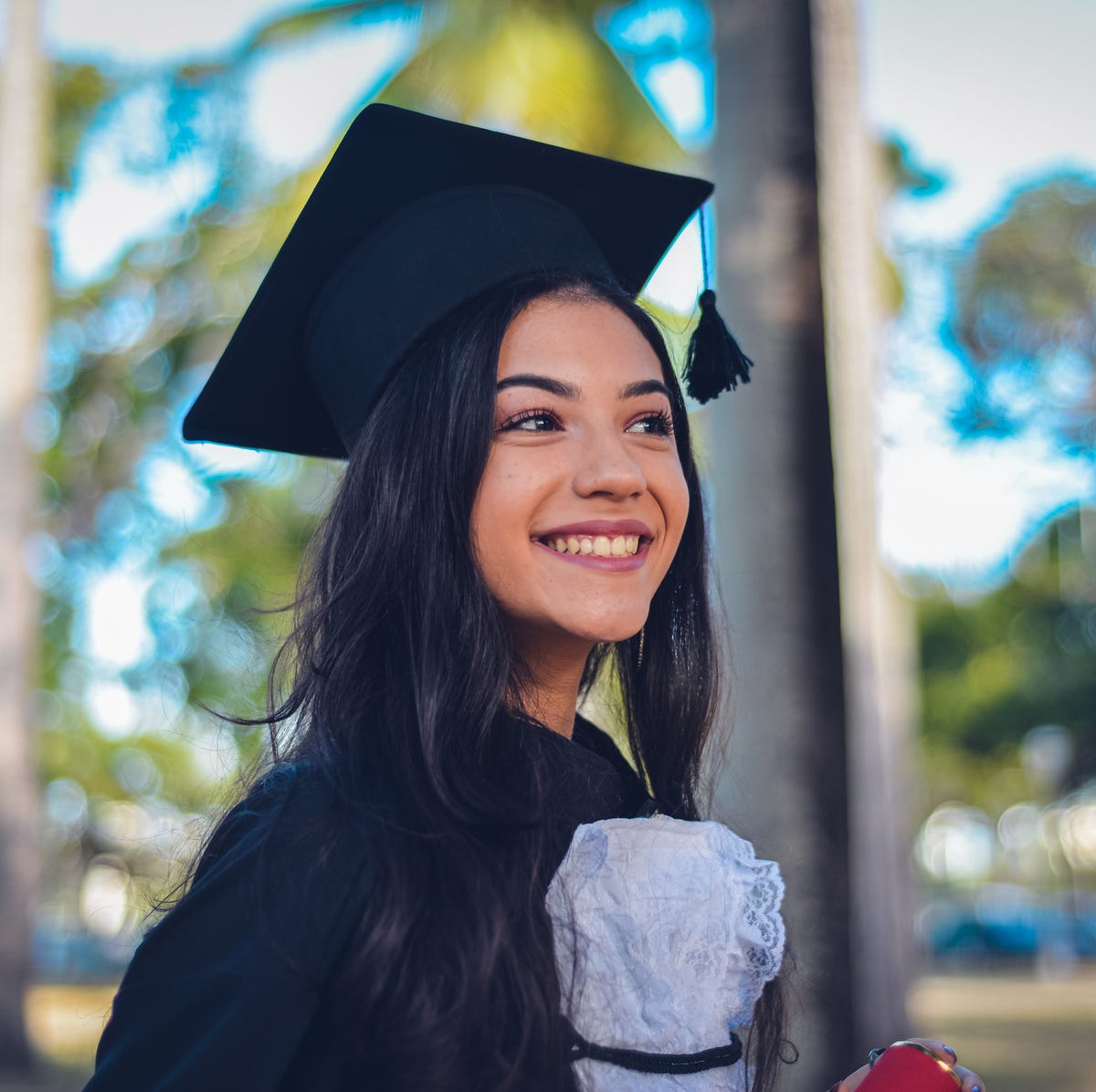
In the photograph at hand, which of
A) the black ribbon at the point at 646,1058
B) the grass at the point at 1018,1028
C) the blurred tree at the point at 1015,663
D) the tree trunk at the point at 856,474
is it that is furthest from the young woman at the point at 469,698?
the blurred tree at the point at 1015,663

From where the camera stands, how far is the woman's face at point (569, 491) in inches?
74.3

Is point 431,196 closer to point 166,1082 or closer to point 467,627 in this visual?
point 467,627

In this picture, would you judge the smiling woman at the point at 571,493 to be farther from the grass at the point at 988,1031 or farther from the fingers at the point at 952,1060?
the grass at the point at 988,1031

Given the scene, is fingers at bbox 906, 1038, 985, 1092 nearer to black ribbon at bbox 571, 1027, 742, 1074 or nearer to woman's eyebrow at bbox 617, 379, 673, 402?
black ribbon at bbox 571, 1027, 742, 1074

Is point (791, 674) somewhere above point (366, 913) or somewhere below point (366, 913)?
above

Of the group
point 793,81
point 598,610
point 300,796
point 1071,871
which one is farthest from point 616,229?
point 1071,871

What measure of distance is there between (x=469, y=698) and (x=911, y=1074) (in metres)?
0.71

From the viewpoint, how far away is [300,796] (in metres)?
1.64

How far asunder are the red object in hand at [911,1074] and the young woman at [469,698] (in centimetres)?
19

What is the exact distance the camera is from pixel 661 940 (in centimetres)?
173

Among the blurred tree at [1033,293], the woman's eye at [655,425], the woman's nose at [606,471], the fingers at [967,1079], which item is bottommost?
the fingers at [967,1079]

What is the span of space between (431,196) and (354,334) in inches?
9.8

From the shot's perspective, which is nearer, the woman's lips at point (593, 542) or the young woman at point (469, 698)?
the young woman at point (469, 698)

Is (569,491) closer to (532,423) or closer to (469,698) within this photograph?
(532,423)
